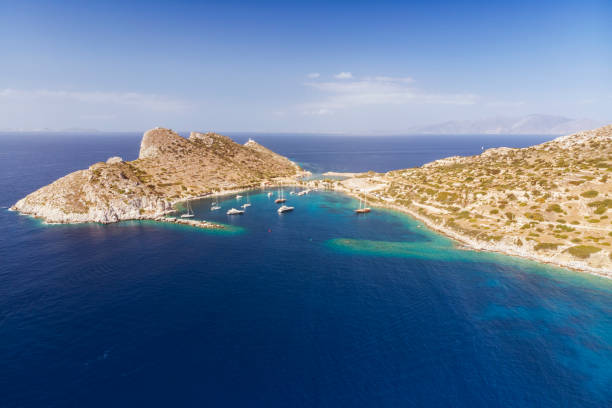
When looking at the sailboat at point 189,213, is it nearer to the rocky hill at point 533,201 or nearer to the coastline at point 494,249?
the rocky hill at point 533,201

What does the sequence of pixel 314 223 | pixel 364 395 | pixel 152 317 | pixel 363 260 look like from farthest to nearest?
pixel 314 223 < pixel 363 260 < pixel 152 317 < pixel 364 395

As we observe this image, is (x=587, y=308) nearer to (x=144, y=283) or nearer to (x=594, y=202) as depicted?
(x=594, y=202)

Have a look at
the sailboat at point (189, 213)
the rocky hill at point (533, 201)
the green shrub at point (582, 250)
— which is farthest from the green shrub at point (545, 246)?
the sailboat at point (189, 213)

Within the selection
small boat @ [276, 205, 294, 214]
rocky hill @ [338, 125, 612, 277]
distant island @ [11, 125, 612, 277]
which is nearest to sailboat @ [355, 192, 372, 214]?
distant island @ [11, 125, 612, 277]

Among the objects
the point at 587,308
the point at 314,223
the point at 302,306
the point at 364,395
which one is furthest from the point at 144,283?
the point at 587,308

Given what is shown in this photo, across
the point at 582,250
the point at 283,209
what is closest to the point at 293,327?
the point at 582,250

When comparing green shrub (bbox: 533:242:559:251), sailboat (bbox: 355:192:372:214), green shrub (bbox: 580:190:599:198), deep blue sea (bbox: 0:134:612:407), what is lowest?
deep blue sea (bbox: 0:134:612:407)

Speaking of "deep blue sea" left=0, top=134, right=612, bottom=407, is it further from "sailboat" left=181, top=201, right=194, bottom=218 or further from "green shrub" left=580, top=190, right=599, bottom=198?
"green shrub" left=580, top=190, right=599, bottom=198
